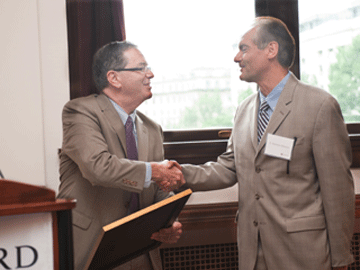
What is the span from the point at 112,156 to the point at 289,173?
78 centimetres

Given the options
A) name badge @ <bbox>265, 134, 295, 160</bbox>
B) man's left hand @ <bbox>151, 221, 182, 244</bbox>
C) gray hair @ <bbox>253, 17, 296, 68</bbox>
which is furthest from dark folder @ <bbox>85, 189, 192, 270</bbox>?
gray hair @ <bbox>253, 17, 296, 68</bbox>

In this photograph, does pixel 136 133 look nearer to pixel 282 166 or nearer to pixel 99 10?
pixel 282 166

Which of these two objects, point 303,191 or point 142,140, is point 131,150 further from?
point 303,191

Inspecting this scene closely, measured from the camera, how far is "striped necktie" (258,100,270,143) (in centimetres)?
170

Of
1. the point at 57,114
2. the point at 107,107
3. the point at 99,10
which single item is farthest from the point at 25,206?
the point at 99,10

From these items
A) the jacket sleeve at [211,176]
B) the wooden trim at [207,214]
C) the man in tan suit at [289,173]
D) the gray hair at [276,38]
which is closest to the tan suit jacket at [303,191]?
the man in tan suit at [289,173]

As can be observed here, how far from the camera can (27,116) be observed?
2.40m

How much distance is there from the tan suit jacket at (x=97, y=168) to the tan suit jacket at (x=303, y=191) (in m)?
0.52

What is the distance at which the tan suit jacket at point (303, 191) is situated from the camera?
1.53 metres

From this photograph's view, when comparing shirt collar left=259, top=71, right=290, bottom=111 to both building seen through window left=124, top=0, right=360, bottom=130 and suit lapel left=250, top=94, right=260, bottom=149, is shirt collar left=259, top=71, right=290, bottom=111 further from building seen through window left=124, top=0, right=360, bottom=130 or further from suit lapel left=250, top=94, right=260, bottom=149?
building seen through window left=124, top=0, right=360, bottom=130

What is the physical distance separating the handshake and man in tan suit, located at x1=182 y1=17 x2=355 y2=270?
32 cm

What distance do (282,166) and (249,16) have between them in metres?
1.63

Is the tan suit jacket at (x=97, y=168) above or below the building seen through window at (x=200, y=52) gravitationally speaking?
below

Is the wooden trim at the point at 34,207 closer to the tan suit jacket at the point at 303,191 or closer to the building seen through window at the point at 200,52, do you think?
the tan suit jacket at the point at 303,191
